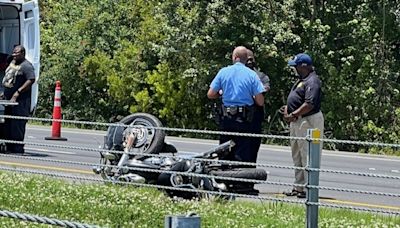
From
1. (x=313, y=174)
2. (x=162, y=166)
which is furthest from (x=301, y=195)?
(x=313, y=174)

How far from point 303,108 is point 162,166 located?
6.66ft

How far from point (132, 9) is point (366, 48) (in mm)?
8266

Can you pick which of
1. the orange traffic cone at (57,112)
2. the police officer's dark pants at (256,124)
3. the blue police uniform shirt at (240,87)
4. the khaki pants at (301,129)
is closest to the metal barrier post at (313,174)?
the police officer's dark pants at (256,124)

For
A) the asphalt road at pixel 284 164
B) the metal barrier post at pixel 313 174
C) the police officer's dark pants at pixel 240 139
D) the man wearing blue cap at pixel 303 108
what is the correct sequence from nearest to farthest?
the metal barrier post at pixel 313 174, the police officer's dark pants at pixel 240 139, the man wearing blue cap at pixel 303 108, the asphalt road at pixel 284 164

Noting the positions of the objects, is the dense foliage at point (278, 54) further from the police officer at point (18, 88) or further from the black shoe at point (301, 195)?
the black shoe at point (301, 195)

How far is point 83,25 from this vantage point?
3086 centimetres

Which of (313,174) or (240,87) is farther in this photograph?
(240,87)

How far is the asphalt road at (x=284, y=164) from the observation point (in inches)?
480

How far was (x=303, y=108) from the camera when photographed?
11328 mm

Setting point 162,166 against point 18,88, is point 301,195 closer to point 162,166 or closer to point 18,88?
point 162,166

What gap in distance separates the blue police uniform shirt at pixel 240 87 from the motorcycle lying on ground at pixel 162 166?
549 mm

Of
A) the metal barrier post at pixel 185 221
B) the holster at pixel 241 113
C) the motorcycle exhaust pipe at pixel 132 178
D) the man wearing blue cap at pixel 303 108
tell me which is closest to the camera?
the metal barrier post at pixel 185 221

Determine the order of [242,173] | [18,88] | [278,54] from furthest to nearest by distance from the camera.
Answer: [278,54] < [18,88] < [242,173]

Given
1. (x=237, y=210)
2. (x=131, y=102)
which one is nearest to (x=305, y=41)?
(x=131, y=102)
